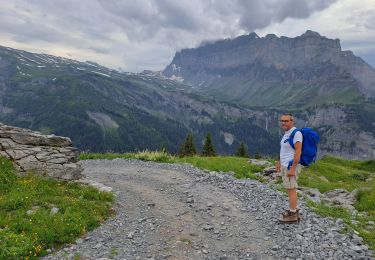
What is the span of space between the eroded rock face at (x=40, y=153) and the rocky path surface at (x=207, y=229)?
118 inches

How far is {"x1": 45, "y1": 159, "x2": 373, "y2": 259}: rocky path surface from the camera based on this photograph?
512 inches

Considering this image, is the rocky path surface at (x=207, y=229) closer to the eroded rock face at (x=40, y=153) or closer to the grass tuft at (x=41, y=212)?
the grass tuft at (x=41, y=212)

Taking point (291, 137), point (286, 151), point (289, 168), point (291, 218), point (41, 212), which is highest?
point (291, 137)

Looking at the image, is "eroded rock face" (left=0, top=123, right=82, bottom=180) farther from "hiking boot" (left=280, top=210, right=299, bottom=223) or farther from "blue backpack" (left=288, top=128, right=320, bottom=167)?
"blue backpack" (left=288, top=128, right=320, bottom=167)

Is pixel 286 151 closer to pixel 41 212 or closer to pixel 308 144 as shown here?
pixel 308 144

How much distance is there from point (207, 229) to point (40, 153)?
10.6 m

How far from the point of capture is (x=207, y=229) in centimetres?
1513

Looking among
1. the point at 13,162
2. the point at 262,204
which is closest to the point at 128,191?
the point at 13,162

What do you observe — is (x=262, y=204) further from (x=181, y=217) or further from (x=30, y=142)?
(x=30, y=142)

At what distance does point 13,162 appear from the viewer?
19.2 m

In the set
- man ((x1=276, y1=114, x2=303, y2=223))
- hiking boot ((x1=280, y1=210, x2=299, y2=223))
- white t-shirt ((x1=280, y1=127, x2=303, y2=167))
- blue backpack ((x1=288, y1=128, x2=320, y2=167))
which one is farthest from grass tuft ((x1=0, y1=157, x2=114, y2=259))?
blue backpack ((x1=288, y1=128, x2=320, y2=167))

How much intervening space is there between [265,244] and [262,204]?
15.6ft

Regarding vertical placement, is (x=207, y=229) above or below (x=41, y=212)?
below

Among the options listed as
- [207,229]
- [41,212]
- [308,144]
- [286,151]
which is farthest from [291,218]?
[41,212]
